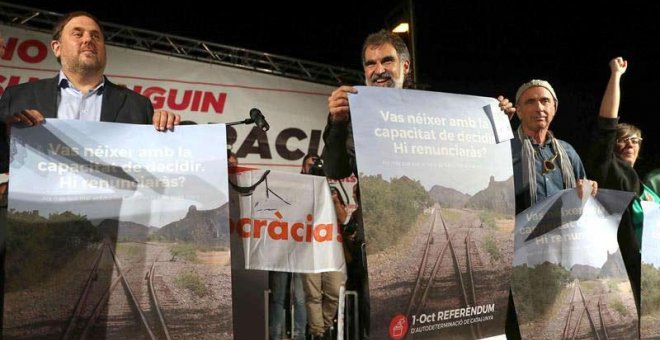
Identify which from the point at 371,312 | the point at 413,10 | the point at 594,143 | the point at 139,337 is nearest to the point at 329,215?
the point at 371,312

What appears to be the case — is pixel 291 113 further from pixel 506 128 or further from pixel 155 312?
pixel 155 312

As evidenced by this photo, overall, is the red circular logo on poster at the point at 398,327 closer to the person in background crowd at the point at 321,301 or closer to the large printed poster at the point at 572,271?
the large printed poster at the point at 572,271

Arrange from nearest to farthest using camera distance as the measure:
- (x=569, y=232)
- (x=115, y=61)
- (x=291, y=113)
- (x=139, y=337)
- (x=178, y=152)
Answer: (x=139, y=337), (x=178, y=152), (x=569, y=232), (x=115, y=61), (x=291, y=113)

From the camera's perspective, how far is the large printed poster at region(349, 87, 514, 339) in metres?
2.24

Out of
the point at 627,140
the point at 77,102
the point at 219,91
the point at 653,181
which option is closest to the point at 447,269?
the point at 77,102

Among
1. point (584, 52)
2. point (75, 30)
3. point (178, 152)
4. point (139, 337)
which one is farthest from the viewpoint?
point (584, 52)

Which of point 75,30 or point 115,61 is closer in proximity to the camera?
point 75,30

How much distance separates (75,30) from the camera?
241 cm

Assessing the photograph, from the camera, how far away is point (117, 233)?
1.97m

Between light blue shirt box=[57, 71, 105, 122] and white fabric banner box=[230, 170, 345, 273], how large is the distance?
2.15 feet

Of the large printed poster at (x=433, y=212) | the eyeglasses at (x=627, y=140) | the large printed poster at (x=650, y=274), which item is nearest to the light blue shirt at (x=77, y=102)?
the large printed poster at (x=433, y=212)

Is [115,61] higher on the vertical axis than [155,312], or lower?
higher

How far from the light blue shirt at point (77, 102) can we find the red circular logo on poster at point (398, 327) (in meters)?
1.38

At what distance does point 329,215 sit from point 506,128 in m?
0.88
